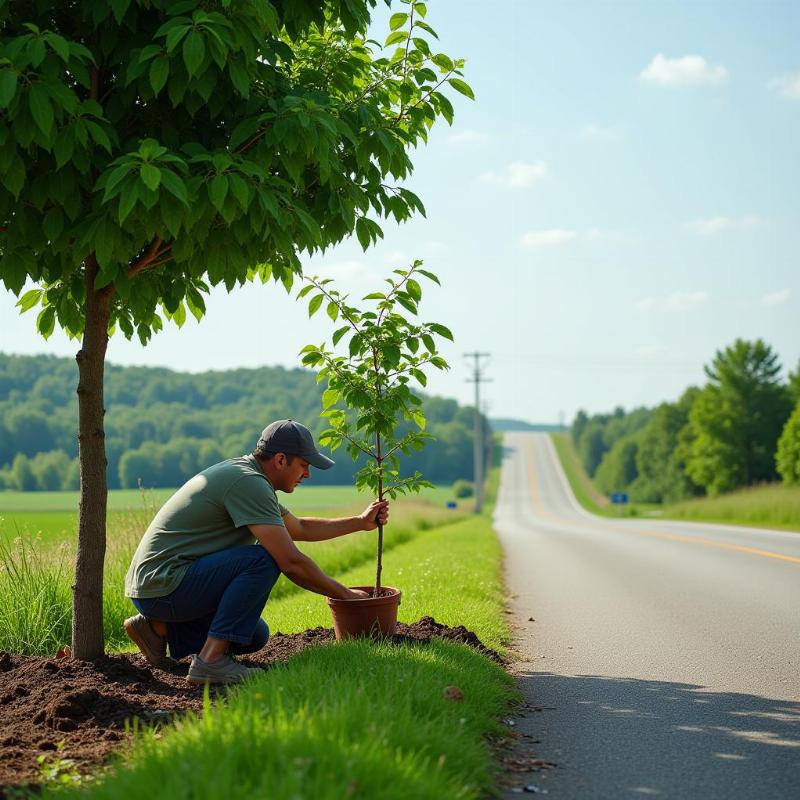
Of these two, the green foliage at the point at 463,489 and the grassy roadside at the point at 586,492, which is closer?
the grassy roadside at the point at 586,492

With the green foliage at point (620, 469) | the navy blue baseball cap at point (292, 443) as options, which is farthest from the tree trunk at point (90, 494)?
the green foliage at point (620, 469)

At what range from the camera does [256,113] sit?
5027 mm

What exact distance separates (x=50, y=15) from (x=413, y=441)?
140 inches

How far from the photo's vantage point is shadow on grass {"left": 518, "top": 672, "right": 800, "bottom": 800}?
3.91 metres

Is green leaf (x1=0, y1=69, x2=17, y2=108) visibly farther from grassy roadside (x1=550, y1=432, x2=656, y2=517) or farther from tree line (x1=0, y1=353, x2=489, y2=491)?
grassy roadside (x1=550, y1=432, x2=656, y2=517)

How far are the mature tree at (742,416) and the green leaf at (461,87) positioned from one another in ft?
221

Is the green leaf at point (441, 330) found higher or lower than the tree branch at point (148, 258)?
lower

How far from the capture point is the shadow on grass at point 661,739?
3908mm

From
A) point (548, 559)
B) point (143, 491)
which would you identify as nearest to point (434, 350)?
point (143, 491)

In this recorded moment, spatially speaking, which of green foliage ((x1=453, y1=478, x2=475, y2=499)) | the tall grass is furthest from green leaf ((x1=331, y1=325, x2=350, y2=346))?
green foliage ((x1=453, y1=478, x2=475, y2=499))

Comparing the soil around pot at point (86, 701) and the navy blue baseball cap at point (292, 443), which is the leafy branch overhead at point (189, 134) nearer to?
A: the navy blue baseball cap at point (292, 443)

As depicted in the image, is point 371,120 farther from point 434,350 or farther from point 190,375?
point 190,375

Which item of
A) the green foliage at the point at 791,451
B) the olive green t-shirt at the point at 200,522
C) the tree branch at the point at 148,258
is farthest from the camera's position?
the green foliage at the point at 791,451

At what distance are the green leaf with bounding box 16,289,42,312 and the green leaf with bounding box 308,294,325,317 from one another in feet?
6.75
